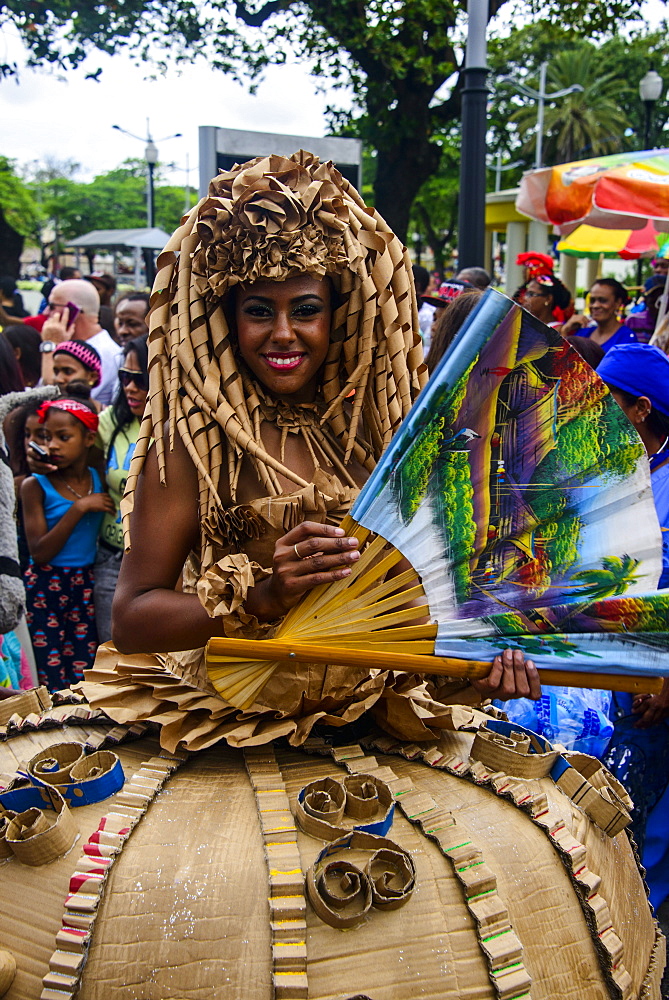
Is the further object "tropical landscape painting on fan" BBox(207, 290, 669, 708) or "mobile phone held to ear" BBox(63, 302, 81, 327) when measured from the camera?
"mobile phone held to ear" BBox(63, 302, 81, 327)

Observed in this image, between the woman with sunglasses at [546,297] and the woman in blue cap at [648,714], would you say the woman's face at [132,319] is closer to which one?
the woman with sunglasses at [546,297]

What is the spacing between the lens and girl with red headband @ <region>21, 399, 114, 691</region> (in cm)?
438

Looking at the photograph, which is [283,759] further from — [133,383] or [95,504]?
[133,383]

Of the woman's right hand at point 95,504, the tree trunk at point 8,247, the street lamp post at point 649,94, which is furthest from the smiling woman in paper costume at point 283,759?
the tree trunk at point 8,247

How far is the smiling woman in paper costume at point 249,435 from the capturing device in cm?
181

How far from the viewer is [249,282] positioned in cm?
189

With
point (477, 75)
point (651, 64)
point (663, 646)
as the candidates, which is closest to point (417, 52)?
point (477, 75)

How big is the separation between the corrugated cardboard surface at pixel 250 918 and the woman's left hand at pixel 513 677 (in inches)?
11.6

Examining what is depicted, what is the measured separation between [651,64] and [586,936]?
4134cm

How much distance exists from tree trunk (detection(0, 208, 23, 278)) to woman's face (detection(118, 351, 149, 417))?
14.2 meters

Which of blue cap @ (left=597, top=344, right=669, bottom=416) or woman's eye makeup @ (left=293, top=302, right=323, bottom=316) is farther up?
woman's eye makeup @ (left=293, top=302, right=323, bottom=316)

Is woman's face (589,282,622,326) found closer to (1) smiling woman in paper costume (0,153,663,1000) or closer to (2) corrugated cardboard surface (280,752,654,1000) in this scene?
(1) smiling woman in paper costume (0,153,663,1000)

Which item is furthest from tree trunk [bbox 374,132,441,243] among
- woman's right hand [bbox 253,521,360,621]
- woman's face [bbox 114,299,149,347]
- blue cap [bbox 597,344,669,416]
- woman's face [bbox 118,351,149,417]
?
woman's right hand [bbox 253,521,360,621]

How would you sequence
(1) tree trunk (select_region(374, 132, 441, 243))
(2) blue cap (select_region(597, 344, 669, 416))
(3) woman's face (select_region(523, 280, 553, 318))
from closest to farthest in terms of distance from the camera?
1. (2) blue cap (select_region(597, 344, 669, 416))
2. (3) woman's face (select_region(523, 280, 553, 318))
3. (1) tree trunk (select_region(374, 132, 441, 243))
